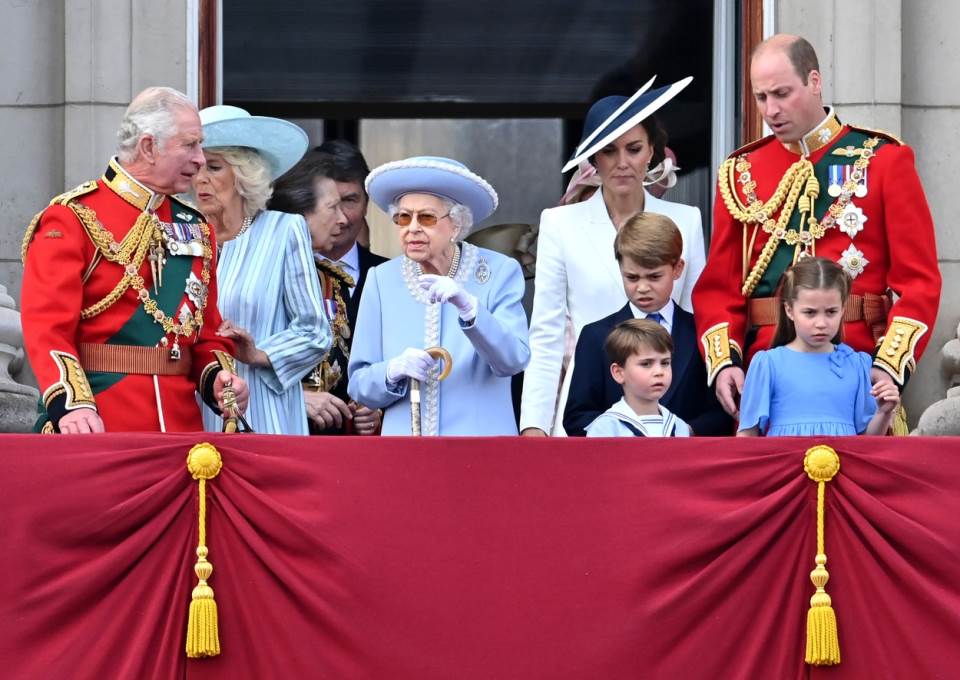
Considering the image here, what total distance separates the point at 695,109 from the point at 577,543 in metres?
3.80

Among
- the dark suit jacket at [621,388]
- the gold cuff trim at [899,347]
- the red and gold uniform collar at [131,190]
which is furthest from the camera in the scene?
the dark suit jacket at [621,388]

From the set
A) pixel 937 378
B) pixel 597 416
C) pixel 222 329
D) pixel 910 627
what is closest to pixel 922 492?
pixel 910 627

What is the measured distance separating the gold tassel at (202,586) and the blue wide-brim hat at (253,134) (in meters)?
1.53

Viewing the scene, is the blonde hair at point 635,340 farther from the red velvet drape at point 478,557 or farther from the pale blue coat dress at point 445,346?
the red velvet drape at point 478,557

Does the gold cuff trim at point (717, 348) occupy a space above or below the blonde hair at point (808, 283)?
below

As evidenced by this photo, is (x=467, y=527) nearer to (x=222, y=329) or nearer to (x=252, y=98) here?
Answer: (x=222, y=329)

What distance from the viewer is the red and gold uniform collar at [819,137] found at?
246 inches

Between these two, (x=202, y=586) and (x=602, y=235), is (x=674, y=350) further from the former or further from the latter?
(x=202, y=586)

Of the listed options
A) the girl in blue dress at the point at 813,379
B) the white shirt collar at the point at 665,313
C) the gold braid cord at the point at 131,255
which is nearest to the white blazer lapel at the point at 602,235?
the white shirt collar at the point at 665,313

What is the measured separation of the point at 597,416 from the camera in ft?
20.0

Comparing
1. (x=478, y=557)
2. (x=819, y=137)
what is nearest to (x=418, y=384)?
(x=478, y=557)

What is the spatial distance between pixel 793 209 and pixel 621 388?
686mm

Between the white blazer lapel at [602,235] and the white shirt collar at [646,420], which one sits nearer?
the white shirt collar at [646,420]

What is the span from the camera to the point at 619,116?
22.1 ft
